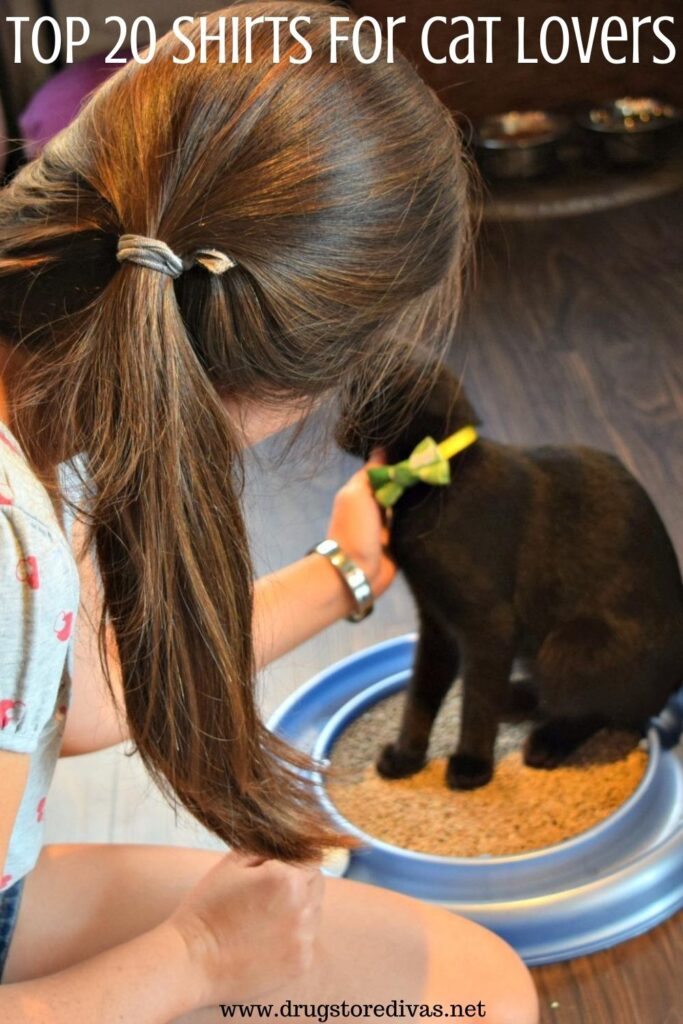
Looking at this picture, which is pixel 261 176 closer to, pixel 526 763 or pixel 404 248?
pixel 404 248

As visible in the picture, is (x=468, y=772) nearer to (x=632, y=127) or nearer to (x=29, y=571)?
(x=29, y=571)

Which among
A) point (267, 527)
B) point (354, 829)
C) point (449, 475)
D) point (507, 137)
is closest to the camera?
point (449, 475)

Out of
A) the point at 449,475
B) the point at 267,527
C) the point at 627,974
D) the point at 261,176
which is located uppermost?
the point at 261,176

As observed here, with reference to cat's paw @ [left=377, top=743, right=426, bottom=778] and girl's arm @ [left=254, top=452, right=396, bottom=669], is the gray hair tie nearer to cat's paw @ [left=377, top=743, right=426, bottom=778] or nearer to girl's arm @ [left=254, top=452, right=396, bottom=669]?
girl's arm @ [left=254, top=452, right=396, bottom=669]

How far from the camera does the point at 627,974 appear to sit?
100cm

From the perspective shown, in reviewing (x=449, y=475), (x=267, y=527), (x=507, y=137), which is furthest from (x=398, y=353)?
(x=507, y=137)

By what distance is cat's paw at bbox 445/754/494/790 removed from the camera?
116 cm

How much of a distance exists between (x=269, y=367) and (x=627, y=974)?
0.64 m

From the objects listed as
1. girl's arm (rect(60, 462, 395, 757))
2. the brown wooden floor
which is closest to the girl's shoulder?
girl's arm (rect(60, 462, 395, 757))

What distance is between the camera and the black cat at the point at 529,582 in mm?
1019

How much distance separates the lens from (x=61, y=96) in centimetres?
225

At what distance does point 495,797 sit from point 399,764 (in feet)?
0.33

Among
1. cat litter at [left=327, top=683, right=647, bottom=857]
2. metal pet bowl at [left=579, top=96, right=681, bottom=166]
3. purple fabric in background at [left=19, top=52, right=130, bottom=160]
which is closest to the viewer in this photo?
cat litter at [left=327, top=683, right=647, bottom=857]

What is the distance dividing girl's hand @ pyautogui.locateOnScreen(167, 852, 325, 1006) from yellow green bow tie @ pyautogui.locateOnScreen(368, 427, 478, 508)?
1.11ft
